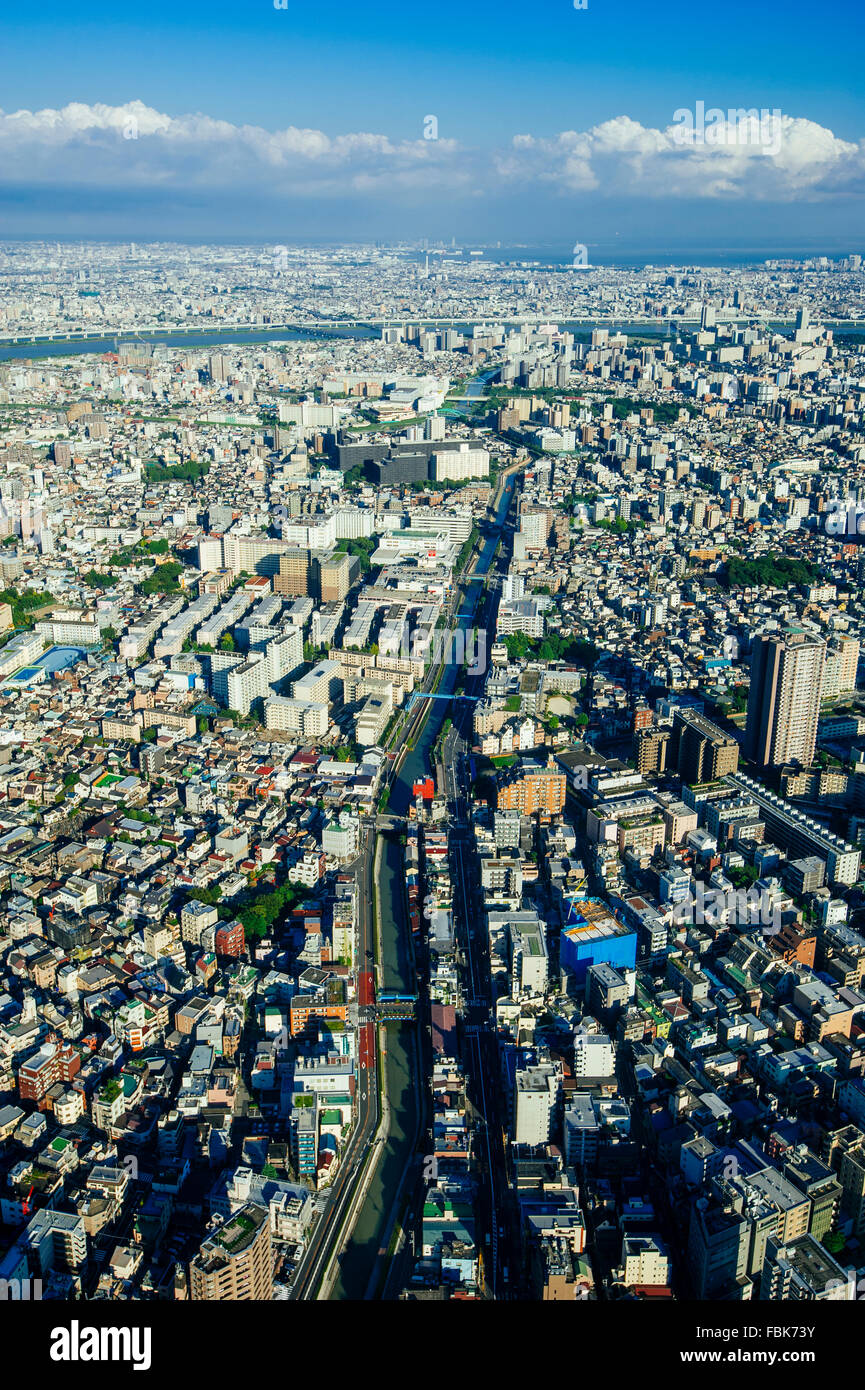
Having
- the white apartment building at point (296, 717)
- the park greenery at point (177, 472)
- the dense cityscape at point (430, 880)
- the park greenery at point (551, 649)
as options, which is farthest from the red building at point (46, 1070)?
the park greenery at point (177, 472)

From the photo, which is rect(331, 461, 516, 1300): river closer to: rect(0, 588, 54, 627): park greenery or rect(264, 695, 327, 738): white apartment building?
rect(264, 695, 327, 738): white apartment building

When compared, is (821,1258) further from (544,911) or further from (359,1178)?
(544,911)

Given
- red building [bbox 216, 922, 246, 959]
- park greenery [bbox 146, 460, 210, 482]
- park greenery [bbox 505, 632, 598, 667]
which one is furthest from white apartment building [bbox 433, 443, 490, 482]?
red building [bbox 216, 922, 246, 959]

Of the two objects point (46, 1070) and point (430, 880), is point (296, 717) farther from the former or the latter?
point (46, 1070)

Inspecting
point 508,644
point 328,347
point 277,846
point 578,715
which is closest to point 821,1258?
point 277,846

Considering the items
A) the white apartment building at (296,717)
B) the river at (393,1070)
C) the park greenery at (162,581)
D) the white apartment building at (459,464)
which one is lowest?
the river at (393,1070)

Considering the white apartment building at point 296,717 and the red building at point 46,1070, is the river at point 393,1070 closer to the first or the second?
the white apartment building at point 296,717
